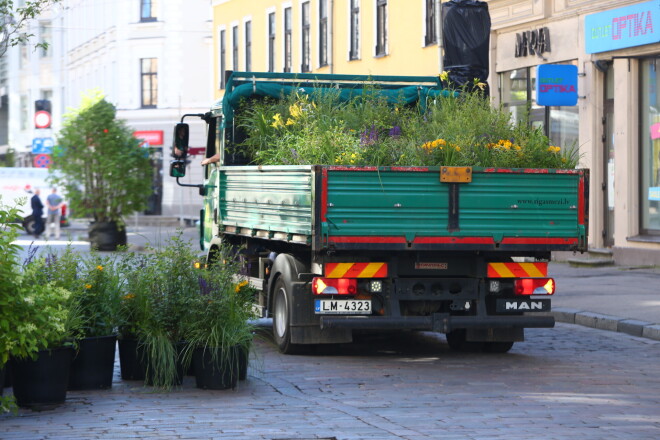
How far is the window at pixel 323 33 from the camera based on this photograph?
3681 centimetres

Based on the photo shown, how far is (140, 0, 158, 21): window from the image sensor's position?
5641 centimetres

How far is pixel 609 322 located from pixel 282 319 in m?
4.00

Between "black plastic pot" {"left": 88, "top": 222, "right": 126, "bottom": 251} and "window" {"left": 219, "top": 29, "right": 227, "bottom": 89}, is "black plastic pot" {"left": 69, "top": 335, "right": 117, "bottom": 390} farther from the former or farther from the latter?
"window" {"left": 219, "top": 29, "right": 227, "bottom": 89}

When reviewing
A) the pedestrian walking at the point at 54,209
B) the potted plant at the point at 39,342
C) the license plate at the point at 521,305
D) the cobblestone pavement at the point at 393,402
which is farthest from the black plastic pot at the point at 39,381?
the pedestrian walking at the point at 54,209

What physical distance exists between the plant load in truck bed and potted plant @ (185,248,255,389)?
6.19 ft

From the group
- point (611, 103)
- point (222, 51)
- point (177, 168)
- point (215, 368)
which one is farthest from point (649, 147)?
point (222, 51)

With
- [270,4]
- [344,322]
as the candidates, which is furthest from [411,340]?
[270,4]

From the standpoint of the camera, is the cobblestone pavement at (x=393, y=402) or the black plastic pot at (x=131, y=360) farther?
the black plastic pot at (x=131, y=360)

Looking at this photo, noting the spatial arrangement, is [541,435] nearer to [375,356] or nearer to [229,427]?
[229,427]

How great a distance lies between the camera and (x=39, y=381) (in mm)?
8711

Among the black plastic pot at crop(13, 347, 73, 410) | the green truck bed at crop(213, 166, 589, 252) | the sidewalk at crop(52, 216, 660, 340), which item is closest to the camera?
the black plastic pot at crop(13, 347, 73, 410)

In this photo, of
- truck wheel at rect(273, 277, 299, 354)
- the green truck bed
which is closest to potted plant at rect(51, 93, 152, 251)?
truck wheel at rect(273, 277, 299, 354)

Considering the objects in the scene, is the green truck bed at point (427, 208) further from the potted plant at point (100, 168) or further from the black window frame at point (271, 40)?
the black window frame at point (271, 40)

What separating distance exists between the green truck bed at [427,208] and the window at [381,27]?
2192 cm
